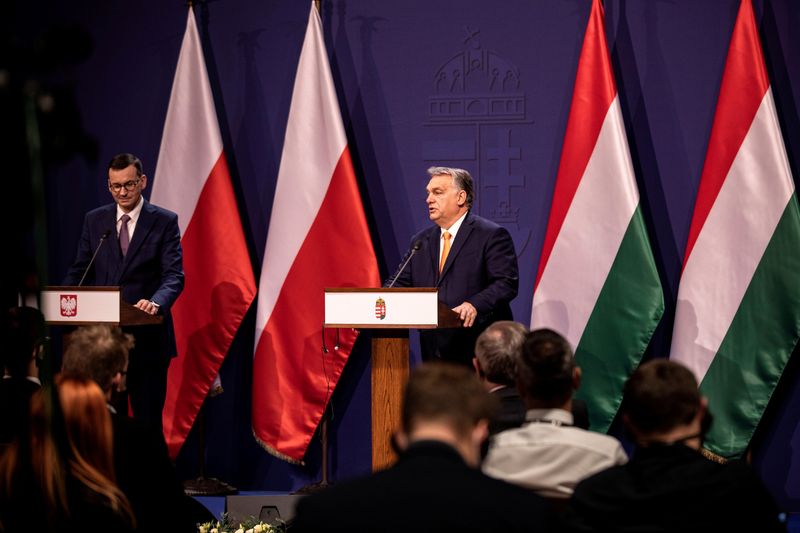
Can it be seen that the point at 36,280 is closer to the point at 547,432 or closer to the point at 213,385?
the point at 547,432

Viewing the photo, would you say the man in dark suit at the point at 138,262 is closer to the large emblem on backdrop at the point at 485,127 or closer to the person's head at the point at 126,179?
the person's head at the point at 126,179

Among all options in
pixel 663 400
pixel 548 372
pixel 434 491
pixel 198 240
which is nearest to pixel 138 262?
pixel 198 240

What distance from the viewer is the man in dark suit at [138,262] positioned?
5016mm

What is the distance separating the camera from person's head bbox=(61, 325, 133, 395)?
2.78 metres

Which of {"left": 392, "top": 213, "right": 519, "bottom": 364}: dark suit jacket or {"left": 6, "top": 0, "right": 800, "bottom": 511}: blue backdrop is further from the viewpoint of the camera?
{"left": 6, "top": 0, "right": 800, "bottom": 511}: blue backdrop

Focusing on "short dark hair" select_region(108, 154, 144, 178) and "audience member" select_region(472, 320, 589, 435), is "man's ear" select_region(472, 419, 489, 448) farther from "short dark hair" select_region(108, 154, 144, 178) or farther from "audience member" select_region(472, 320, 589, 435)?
"short dark hair" select_region(108, 154, 144, 178)

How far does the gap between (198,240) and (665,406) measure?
4032mm

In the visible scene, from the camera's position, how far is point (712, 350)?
17.3 feet

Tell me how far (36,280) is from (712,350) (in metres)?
4.47

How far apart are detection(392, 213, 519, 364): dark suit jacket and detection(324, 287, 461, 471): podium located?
0.42 metres

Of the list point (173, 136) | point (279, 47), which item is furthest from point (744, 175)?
point (173, 136)

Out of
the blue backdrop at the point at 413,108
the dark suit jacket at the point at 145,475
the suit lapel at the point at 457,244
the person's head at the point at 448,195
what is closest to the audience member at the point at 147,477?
the dark suit jacket at the point at 145,475

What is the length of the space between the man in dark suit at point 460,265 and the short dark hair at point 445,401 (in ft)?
9.78

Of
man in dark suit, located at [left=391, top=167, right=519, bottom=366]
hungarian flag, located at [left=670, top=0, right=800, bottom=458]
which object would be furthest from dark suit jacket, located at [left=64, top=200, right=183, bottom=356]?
hungarian flag, located at [left=670, top=0, right=800, bottom=458]
